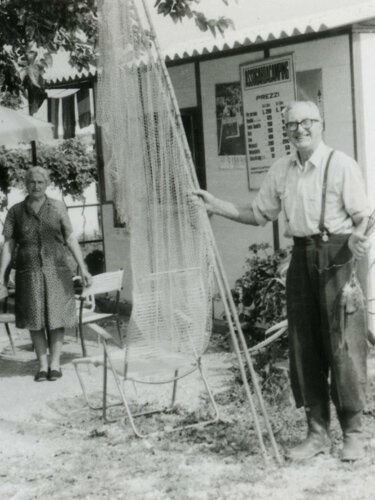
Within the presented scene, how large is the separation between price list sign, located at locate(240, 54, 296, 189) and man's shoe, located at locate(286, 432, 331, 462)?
3567 millimetres

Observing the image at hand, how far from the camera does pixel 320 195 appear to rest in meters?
4.65

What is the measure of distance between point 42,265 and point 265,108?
8.52 feet

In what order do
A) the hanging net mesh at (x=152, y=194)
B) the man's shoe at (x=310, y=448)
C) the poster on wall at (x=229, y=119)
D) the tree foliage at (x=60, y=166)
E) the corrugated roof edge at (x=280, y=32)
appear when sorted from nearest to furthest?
1. the man's shoe at (x=310, y=448)
2. the hanging net mesh at (x=152, y=194)
3. the corrugated roof edge at (x=280, y=32)
4. the poster on wall at (x=229, y=119)
5. the tree foliage at (x=60, y=166)


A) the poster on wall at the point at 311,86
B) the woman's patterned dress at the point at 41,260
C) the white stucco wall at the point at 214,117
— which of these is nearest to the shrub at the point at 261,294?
the white stucco wall at the point at 214,117

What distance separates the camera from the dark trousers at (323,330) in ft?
15.4

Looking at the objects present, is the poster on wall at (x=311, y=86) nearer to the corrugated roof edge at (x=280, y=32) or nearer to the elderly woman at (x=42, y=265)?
the corrugated roof edge at (x=280, y=32)

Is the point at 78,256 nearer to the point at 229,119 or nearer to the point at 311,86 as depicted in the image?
the point at 229,119

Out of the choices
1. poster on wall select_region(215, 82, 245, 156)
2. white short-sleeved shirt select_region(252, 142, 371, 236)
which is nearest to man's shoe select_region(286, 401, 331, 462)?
white short-sleeved shirt select_region(252, 142, 371, 236)

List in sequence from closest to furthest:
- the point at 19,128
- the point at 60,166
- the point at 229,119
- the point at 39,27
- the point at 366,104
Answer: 1. the point at 366,104
2. the point at 39,27
3. the point at 229,119
4. the point at 19,128
5. the point at 60,166

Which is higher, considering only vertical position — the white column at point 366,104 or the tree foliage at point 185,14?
the tree foliage at point 185,14

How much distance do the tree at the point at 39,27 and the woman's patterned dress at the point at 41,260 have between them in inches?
48.4

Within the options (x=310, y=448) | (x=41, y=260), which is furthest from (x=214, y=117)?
(x=310, y=448)

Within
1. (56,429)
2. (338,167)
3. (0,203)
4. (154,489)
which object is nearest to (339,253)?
(338,167)

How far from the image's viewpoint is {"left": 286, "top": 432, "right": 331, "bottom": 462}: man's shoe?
4828 millimetres
